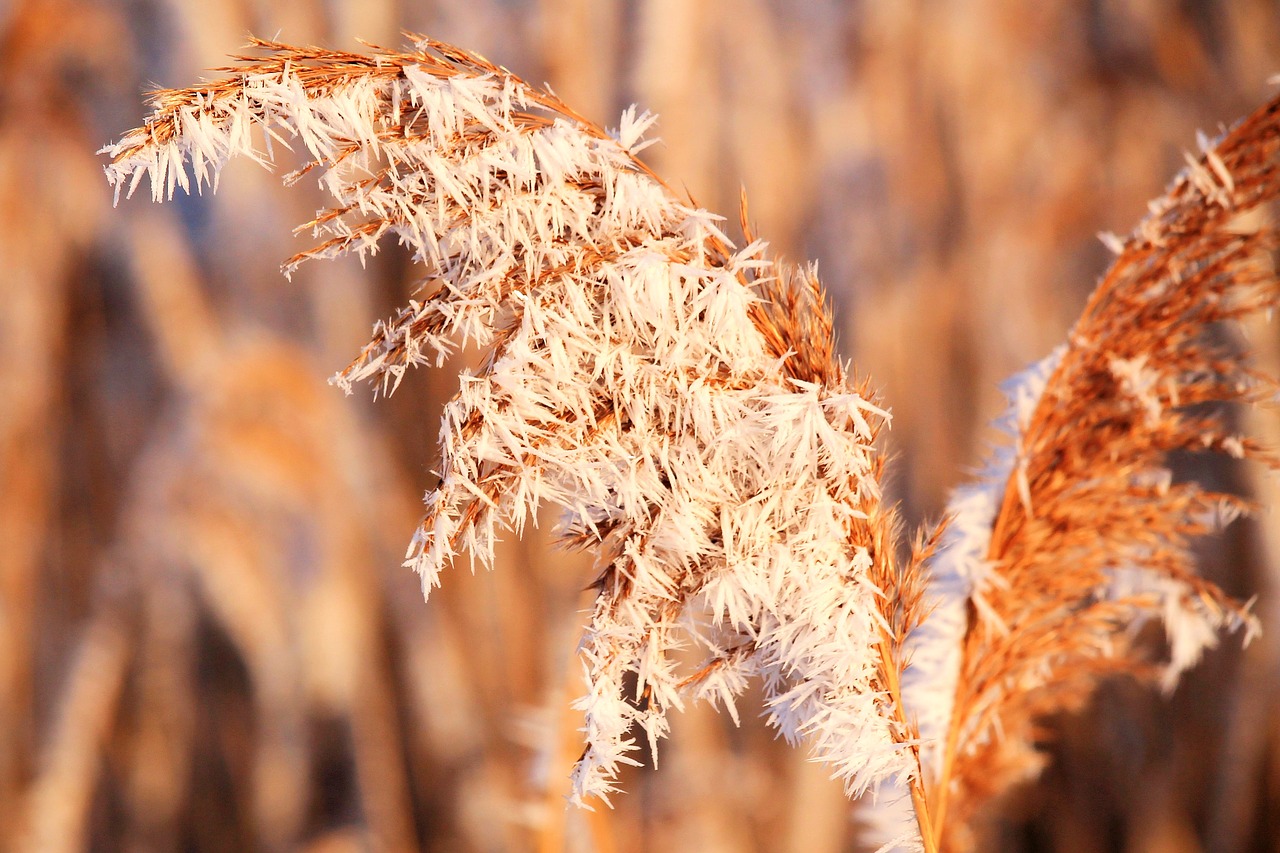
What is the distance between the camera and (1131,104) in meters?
1.40

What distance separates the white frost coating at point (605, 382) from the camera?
0.41 meters

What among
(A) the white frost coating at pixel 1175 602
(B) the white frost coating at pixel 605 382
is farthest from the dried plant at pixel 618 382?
(A) the white frost coating at pixel 1175 602

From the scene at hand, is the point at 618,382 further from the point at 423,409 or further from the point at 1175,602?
the point at 423,409

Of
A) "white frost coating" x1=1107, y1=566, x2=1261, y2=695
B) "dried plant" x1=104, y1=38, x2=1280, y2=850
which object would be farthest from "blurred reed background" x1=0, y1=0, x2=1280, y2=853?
"dried plant" x1=104, y1=38, x2=1280, y2=850

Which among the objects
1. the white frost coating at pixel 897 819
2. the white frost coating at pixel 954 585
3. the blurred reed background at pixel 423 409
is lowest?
the white frost coating at pixel 897 819

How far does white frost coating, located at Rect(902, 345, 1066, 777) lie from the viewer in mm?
589

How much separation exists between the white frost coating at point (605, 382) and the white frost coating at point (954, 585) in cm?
12

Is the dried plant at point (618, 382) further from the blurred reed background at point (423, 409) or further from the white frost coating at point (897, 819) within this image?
the blurred reed background at point (423, 409)

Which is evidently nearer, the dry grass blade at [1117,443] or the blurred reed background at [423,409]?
the dry grass blade at [1117,443]

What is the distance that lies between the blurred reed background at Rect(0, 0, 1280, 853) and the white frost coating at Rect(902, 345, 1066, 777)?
0.81 metres

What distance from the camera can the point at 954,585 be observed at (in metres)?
0.61

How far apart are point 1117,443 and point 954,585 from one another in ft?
0.53

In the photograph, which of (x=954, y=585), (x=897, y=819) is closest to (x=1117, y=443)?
(x=954, y=585)

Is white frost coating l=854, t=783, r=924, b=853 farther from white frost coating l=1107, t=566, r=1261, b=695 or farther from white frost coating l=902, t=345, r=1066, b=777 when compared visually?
white frost coating l=1107, t=566, r=1261, b=695
